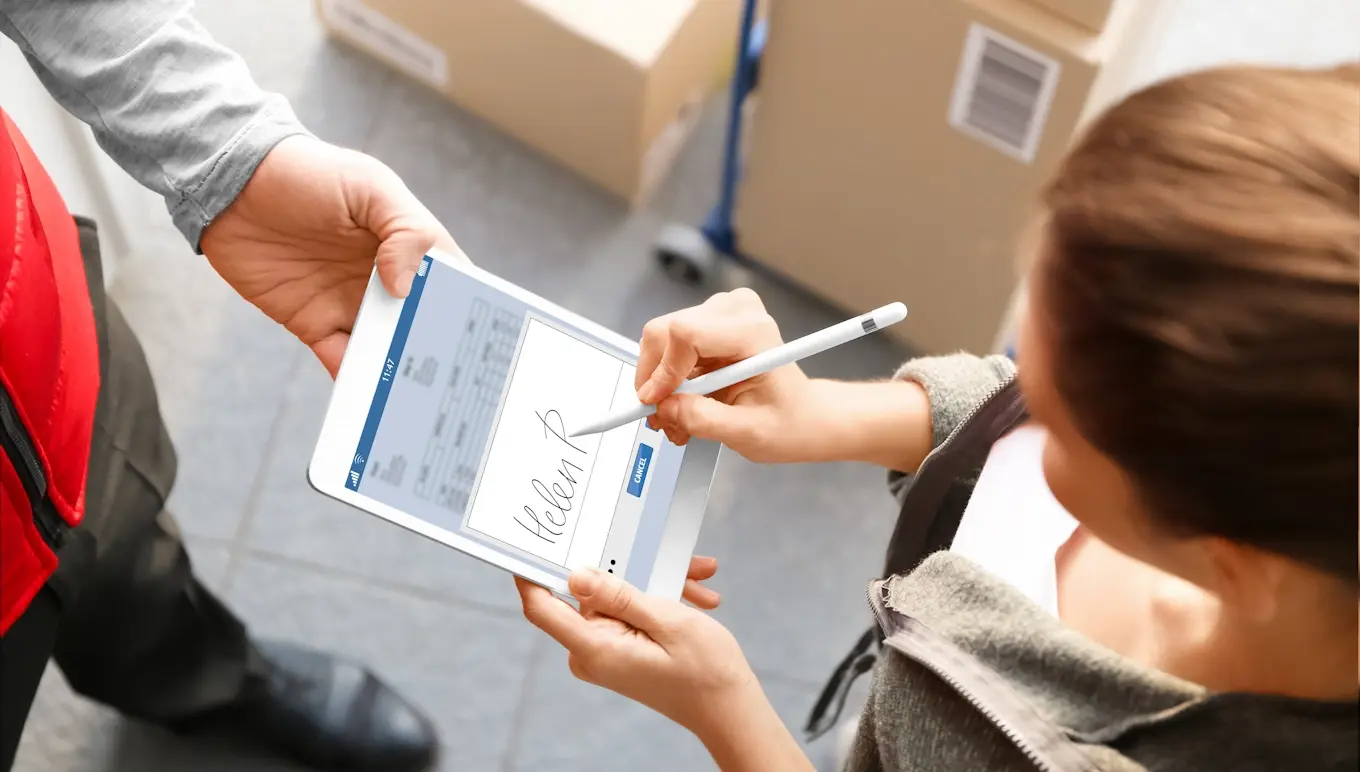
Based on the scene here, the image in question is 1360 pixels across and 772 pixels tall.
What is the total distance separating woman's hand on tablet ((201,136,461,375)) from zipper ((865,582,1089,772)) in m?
0.35

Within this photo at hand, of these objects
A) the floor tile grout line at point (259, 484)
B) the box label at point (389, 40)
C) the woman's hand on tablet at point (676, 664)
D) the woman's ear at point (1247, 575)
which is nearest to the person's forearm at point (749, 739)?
the woman's hand on tablet at point (676, 664)

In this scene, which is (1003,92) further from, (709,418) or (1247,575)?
(1247,575)

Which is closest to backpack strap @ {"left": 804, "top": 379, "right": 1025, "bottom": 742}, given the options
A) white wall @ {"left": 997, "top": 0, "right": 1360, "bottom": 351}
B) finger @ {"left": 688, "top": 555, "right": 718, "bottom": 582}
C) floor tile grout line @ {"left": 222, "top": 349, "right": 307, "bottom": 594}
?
finger @ {"left": 688, "top": 555, "right": 718, "bottom": 582}

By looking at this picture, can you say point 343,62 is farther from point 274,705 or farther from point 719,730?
point 719,730

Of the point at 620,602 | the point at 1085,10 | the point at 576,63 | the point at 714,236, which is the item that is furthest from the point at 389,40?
the point at 620,602

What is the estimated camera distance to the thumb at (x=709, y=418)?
25.2 inches

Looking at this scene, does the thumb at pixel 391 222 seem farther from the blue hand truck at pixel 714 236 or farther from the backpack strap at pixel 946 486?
the blue hand truck at pixel 714 236

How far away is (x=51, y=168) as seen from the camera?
1041 millimetres

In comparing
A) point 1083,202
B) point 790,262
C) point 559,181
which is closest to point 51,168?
point 559,181

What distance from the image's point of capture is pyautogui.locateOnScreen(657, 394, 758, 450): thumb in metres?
0.64

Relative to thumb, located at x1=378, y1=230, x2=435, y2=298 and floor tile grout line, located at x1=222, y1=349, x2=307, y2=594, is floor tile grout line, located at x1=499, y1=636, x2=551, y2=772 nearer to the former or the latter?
floor tile grout line, located at x1=222, y1=349, x2=307, y2=594

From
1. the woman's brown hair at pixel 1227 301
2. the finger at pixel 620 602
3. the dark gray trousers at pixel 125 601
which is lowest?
the dark gray trousers at pixel 125 601

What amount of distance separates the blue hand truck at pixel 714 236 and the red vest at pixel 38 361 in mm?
701
